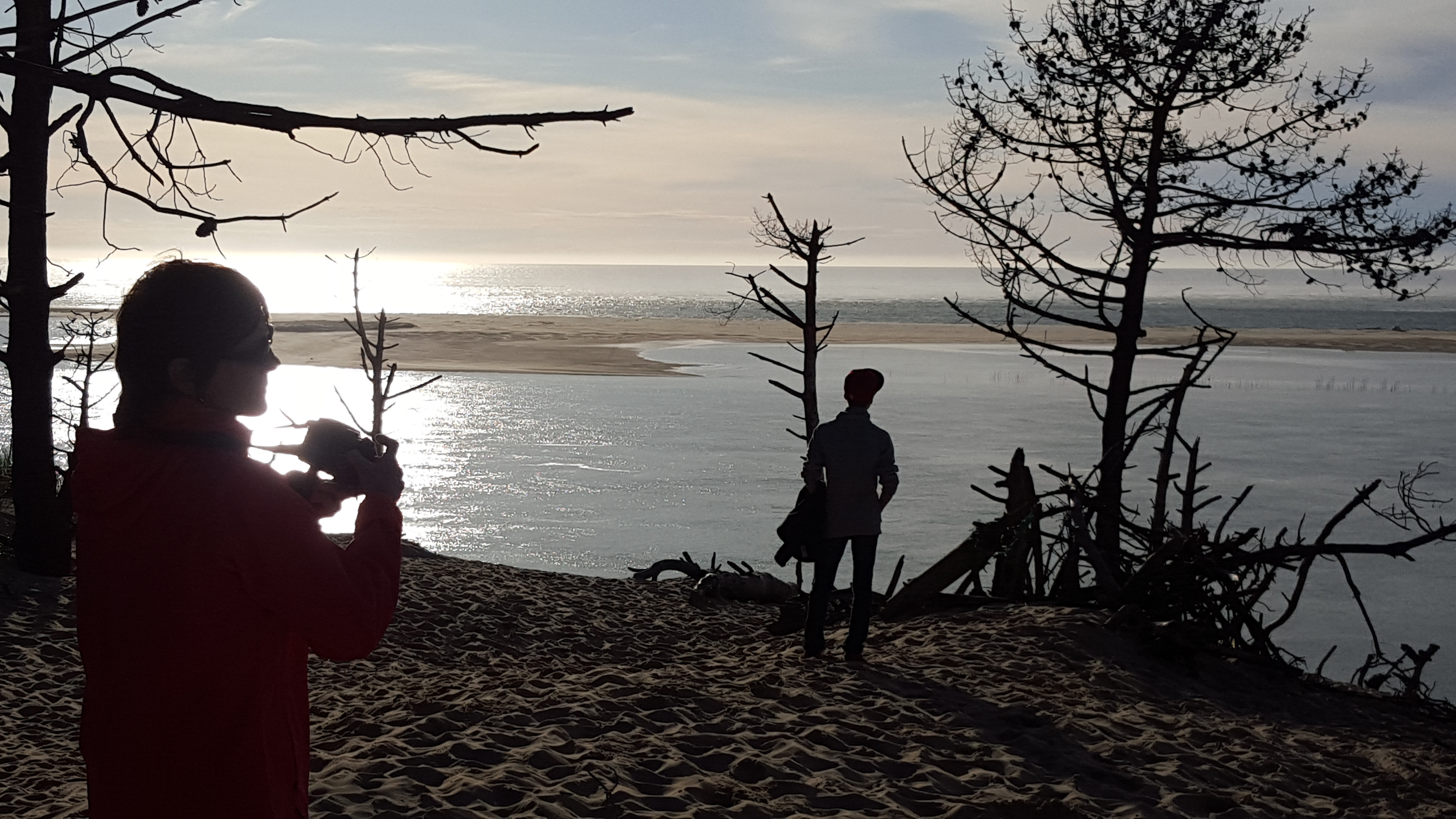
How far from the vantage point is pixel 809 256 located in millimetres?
12820

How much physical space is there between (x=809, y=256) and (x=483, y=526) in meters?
6.16

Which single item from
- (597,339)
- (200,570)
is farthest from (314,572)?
(597,339)

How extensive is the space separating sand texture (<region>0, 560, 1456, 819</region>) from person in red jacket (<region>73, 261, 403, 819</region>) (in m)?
2.88

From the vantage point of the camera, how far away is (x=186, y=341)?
1.88m

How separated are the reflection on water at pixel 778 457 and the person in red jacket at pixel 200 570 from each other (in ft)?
11.2

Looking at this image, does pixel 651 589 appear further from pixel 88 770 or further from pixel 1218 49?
pixel 88 770

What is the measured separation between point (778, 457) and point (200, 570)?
63.7 feet

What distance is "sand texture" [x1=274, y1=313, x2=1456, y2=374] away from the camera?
144ft

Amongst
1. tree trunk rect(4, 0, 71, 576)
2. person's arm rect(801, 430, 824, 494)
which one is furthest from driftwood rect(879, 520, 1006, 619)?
tree trunk rect(4, 0, 71, 576)

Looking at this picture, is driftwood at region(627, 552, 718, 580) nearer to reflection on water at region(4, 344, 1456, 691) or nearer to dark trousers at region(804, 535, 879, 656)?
reflection on water at region(4, 344, 1456, 691)

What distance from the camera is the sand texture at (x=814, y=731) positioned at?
17.0 ft

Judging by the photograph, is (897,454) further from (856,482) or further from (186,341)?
(186,341)

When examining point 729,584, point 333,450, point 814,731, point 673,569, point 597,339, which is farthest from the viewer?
point 597,339

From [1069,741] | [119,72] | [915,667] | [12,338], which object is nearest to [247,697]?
[119,72]
